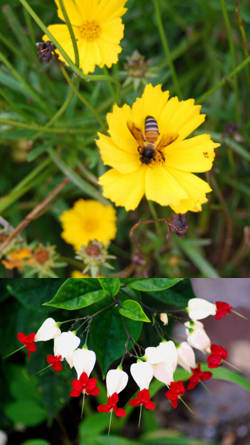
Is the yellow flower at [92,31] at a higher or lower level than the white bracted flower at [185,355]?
higher

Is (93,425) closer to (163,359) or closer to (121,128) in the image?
(163,359)

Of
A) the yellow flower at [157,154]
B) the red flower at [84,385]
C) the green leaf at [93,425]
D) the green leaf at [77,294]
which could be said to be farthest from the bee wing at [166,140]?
the green leaf at [93,425]

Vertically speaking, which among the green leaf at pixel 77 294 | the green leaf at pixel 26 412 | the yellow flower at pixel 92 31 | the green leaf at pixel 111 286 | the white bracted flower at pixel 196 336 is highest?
the yellow flower at pixel 92 31

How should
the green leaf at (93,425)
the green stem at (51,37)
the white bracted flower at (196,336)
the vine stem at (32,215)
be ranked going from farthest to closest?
the green leaf at (93,425) < the vine stem at (32,215) < the white bracted flower at (196,336) < the green stem at (51,37)

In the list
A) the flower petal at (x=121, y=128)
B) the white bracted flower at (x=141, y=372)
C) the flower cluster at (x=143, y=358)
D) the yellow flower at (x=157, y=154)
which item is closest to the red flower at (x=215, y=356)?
the flower cluster at (x=143, y=358)

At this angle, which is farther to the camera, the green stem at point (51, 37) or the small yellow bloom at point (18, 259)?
the small yellow bloom at point (18, 259)

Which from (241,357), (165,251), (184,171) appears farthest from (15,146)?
(241,357)

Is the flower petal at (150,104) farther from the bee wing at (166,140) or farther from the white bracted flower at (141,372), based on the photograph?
the white bracted flower at (141,372)

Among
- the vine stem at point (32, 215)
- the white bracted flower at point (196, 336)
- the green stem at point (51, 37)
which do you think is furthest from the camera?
the vine stem at point (32, 215)
